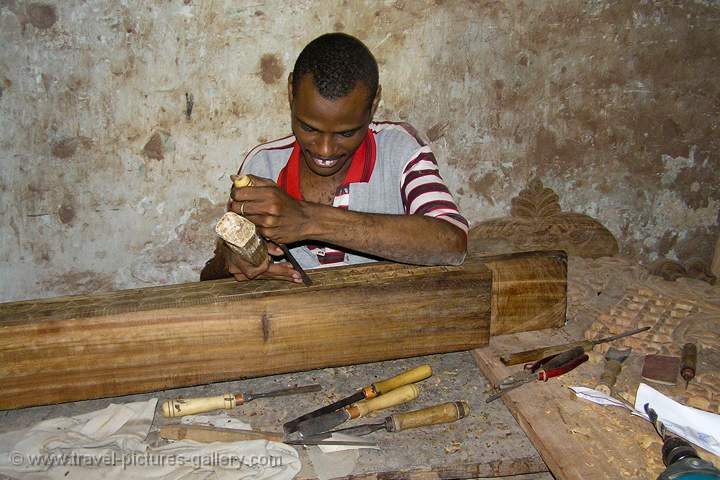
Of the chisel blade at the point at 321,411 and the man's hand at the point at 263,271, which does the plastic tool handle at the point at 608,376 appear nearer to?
the chisel blade at the point at 321,411

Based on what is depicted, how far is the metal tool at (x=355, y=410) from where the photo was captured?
166 centimetres

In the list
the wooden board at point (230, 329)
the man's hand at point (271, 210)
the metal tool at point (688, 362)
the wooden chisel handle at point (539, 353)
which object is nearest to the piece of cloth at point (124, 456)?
the wooden board at point (230, 329)

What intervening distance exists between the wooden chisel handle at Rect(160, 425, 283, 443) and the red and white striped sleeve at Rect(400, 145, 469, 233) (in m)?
0.99

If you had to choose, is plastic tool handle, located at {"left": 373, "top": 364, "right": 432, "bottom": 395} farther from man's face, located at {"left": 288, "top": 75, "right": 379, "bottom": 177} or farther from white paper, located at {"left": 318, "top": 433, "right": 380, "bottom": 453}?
man's face, located at {"left": 288, "top": 75, "right": 379, "bottom": 177}

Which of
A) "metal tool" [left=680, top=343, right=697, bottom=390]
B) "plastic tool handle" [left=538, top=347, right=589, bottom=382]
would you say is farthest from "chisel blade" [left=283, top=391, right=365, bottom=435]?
"metal tool" [left=680, top=343, right=697, bottom=390]

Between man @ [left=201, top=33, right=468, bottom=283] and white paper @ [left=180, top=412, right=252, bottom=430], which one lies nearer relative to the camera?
white paper @ [left=180, top=412, right=252, bottom=430]

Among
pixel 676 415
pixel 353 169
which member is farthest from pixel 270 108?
pixel 676 415

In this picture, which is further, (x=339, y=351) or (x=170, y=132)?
(x=170, y=132)

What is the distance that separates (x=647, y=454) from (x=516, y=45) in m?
2.41

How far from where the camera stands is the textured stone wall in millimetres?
2920

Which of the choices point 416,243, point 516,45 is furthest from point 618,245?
point 416,243

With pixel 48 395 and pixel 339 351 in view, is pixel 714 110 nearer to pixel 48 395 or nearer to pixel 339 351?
pixel 339 351

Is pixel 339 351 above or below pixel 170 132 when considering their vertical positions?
below

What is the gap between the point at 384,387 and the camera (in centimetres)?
184
